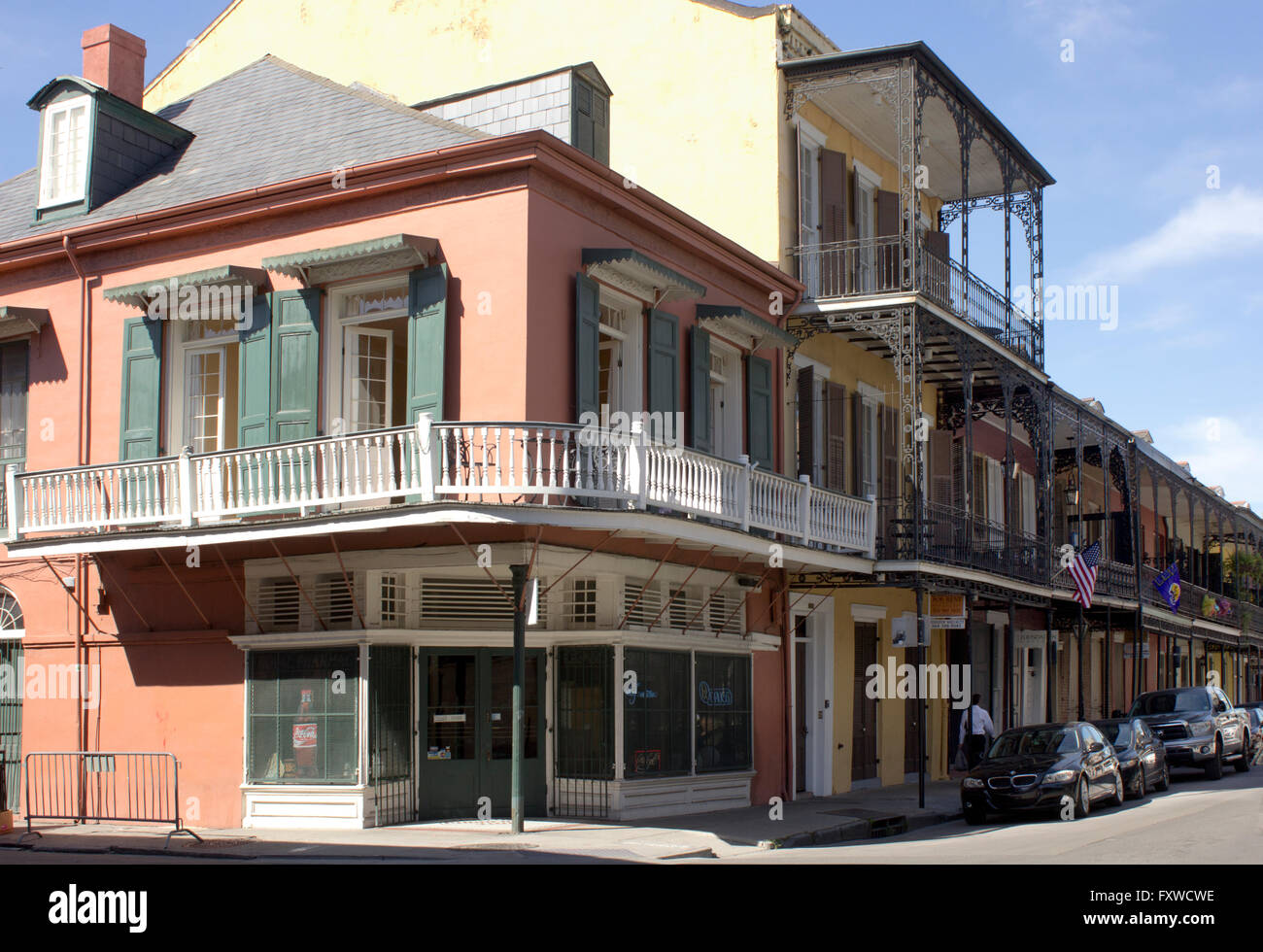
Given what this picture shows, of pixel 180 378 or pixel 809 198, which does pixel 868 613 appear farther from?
pixel 180 378

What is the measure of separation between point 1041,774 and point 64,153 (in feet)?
51.8

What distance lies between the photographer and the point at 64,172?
19.2 meters

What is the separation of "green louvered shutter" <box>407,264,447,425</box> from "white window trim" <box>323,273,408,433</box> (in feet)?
2.09

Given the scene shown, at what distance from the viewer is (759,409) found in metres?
19.9

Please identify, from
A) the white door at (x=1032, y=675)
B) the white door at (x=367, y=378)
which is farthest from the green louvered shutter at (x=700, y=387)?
the white door at (x=1032, y=675)

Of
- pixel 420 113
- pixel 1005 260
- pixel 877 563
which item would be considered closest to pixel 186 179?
pixel 420 113

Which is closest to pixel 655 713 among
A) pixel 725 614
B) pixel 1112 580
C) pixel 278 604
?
pixel 725 614

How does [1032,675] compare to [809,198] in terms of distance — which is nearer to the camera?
[809,198]

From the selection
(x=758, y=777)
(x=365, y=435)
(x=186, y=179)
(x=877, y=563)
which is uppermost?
(x=186, y=179)

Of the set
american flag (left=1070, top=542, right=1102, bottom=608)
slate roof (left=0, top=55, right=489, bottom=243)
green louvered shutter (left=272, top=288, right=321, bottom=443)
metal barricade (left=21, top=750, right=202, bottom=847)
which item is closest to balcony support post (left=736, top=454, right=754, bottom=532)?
slate roof (left=0, top=55, right=489, bottom=243)

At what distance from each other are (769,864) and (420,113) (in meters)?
10.3

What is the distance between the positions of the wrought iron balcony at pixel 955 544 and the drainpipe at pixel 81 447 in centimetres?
1132

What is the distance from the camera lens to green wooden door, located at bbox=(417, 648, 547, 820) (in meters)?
15.8

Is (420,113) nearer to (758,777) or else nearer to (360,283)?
(360,283)
